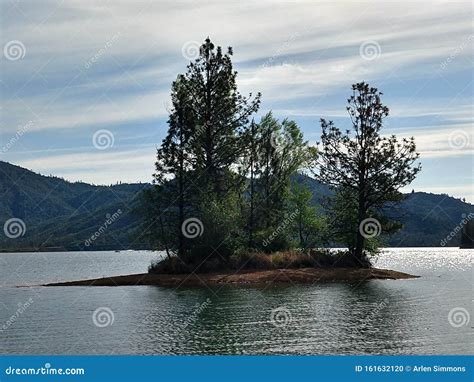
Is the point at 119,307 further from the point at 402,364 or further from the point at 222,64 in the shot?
the point at 222,64

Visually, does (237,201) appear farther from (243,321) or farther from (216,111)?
(243,321)

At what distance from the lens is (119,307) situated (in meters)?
36.4

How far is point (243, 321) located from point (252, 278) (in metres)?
23.2

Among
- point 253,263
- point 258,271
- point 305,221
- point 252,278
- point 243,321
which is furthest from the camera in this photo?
point 305,221

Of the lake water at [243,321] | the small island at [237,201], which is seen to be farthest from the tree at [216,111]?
the lake water at [243,321]

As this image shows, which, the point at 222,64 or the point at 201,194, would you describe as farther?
the point at 222,64

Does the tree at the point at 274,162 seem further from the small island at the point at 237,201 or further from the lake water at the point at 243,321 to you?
the lake water at the point at 243,321

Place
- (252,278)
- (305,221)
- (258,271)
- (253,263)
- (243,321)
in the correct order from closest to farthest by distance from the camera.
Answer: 1. (243,321)
2. (252,278)
3. (258,271)
4. (253,263)
5. (305,221)

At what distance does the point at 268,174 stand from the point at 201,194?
54.9 feet

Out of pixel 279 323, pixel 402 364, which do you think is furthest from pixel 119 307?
pixel 402 364

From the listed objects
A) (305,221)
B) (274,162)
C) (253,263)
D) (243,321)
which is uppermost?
(274,162)

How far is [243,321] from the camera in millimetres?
29281

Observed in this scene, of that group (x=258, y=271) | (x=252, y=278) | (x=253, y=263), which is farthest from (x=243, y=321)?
(x=253, y=263)

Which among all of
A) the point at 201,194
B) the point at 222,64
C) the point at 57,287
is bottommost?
the point at 57,287
